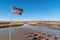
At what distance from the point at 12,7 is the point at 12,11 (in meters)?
0.30

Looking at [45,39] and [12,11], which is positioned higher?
[12,11]

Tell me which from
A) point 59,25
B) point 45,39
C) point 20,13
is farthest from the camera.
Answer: point 59,25

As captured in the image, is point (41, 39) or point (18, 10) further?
point (41, 39)

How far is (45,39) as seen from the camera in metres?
13.4

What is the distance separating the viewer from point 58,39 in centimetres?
1407

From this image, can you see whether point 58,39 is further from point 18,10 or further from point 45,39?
point 18,10

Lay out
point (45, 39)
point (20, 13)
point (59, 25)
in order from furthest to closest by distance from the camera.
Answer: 1. point (59, 25)
2. point (45, 39)
3. point (20, 13)

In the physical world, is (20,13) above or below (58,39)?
above

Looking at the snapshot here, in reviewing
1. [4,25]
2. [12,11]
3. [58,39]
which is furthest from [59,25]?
[12,11]

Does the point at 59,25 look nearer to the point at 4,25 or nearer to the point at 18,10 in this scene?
the point at 4,25

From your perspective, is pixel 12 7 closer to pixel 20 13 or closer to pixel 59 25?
pixel 20 13

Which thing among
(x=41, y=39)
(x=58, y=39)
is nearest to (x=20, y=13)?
(x=41, y=39)

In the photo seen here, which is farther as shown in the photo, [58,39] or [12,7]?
[58,39]

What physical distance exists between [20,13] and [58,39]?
5253 mm
